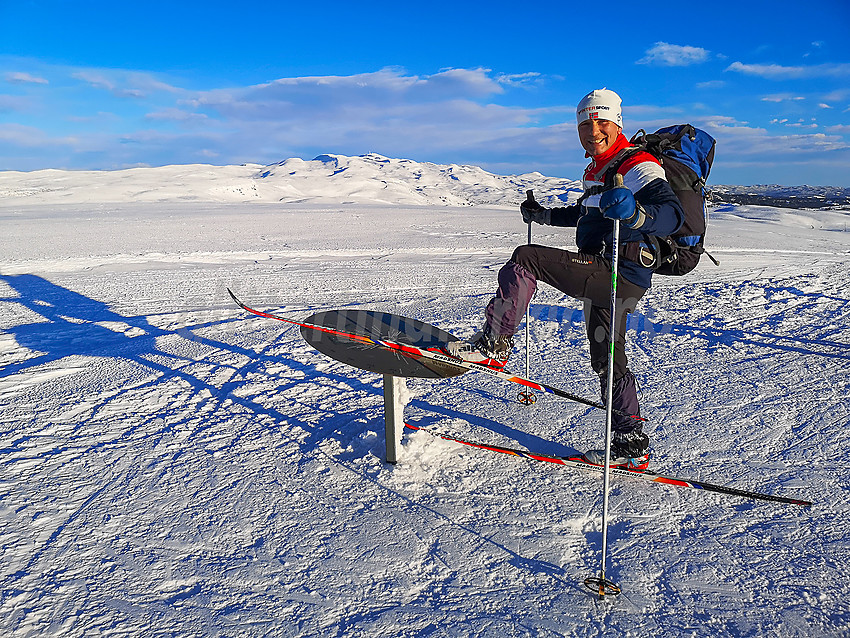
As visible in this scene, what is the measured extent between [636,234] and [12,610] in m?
3.28

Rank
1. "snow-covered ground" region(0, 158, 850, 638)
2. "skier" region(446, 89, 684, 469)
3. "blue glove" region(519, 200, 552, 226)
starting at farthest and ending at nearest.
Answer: "blue glove" region(519, 200, 552, 226) < "skier" region(446, 89, 684, 469) < "snow-covered ground" region(0, 158, 850, 638)

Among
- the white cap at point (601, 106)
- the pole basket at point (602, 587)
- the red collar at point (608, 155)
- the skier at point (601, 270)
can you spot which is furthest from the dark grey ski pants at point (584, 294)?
the pole basket at point (602, 587)

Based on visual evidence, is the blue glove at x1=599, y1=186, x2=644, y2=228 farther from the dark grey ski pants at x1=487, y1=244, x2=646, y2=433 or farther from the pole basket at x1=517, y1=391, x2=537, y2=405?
the pole basket at x1=517, y1=391, x2=537, y2=405

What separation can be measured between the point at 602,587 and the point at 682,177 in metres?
2.07

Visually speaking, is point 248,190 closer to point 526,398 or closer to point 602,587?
point 526,398

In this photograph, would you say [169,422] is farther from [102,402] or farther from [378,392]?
[378,392]

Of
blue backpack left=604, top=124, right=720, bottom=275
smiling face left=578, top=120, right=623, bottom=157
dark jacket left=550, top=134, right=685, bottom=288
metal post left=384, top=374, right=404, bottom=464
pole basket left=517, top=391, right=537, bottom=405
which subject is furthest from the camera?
pole basket left=517, top=391, right=537, bottom=405

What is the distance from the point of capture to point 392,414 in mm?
3449

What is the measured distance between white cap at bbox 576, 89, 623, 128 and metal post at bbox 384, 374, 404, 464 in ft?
6.07

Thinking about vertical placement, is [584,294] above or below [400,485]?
above

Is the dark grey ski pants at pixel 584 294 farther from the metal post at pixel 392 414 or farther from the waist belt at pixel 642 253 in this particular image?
the metal post at pixel 392 414

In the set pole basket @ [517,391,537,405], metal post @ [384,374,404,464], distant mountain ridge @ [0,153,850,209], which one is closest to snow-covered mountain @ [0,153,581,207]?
distant mountain ridge @ [0,153,850,209]

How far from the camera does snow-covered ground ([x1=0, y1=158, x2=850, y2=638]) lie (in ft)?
7.57

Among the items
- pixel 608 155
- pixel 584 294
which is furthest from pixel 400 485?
pixel 608 155
